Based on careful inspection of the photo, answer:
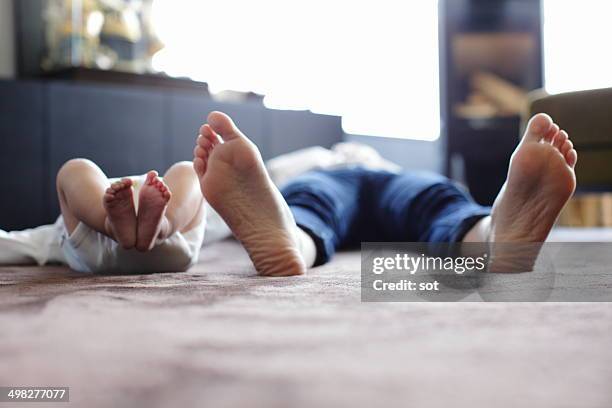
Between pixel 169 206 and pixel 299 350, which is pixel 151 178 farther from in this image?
pixel 299 350

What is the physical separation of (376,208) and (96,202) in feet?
1.86

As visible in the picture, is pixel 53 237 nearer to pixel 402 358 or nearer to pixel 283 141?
pixel 402 358

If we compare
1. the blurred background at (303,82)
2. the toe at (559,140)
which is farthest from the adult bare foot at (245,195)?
the blurred background at (303,82)

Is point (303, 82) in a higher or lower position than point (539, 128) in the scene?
higher

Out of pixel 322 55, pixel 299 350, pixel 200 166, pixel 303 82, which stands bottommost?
pixel 299 350

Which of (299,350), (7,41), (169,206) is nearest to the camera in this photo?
(299,350)

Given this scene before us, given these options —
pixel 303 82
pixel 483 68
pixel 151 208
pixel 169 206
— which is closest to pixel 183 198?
pixel 169 206

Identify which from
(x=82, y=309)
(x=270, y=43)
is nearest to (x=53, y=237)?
(x=82, y=309)

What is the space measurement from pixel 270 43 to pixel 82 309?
2387mm

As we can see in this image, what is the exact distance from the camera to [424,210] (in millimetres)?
1062

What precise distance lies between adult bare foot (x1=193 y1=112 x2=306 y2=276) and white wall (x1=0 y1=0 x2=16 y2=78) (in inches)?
65.1

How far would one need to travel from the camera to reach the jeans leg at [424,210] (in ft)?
3.04

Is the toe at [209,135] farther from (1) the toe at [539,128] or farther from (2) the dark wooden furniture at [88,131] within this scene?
(2) the dark wooden furniture at [88,131]

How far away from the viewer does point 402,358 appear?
40 cm
